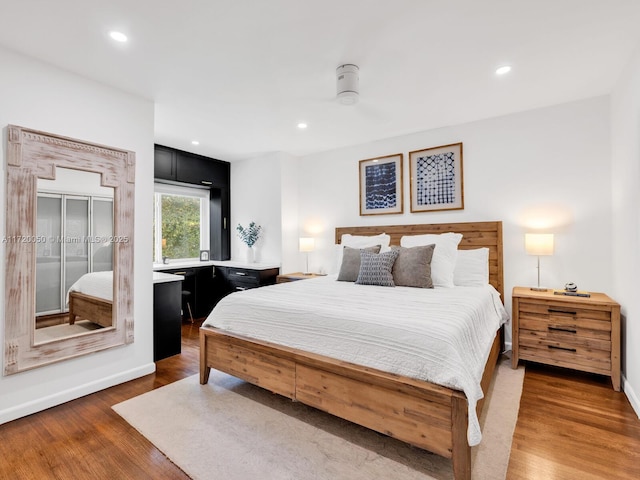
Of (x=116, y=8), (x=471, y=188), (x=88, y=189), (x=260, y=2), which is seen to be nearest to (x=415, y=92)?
(x=471, y=188)

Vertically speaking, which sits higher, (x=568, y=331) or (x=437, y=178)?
(x=437, y=178)

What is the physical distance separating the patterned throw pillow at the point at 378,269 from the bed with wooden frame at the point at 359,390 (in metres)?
1.11

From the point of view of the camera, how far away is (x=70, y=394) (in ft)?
8.16

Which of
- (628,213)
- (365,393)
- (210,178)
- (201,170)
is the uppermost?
(201,170)

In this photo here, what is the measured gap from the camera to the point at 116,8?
6.07ft

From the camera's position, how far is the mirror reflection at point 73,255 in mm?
2416

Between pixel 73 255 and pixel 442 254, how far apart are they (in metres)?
3.33

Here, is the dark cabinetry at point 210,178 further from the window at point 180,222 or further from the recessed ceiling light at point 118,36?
the recessed ceiling light at point 118,36

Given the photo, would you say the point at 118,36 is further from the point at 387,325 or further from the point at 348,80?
the point at 387,325

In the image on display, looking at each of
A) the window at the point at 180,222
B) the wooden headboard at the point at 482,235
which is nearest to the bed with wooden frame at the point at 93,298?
the window at the point at 180,222

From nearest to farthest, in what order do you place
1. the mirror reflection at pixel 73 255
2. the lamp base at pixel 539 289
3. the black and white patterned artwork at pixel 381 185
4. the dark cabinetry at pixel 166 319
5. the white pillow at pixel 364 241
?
the mirror reflection at pixel 73 255, the lamp base at pixel 539 289, the dark cabinetry at pixel 166 319, the white pillow at pixel 364 241, the black and white patterned artwork at pixel 381 185

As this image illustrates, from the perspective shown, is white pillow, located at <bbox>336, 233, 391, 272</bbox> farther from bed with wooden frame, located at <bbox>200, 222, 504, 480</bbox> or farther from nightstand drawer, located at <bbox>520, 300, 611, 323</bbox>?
bed with wooden frame, located at <bbox>200, 222, 504, 480</bbox>

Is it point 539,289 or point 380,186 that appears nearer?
point 539,289

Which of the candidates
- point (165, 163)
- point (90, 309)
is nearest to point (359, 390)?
point (90, 309)
